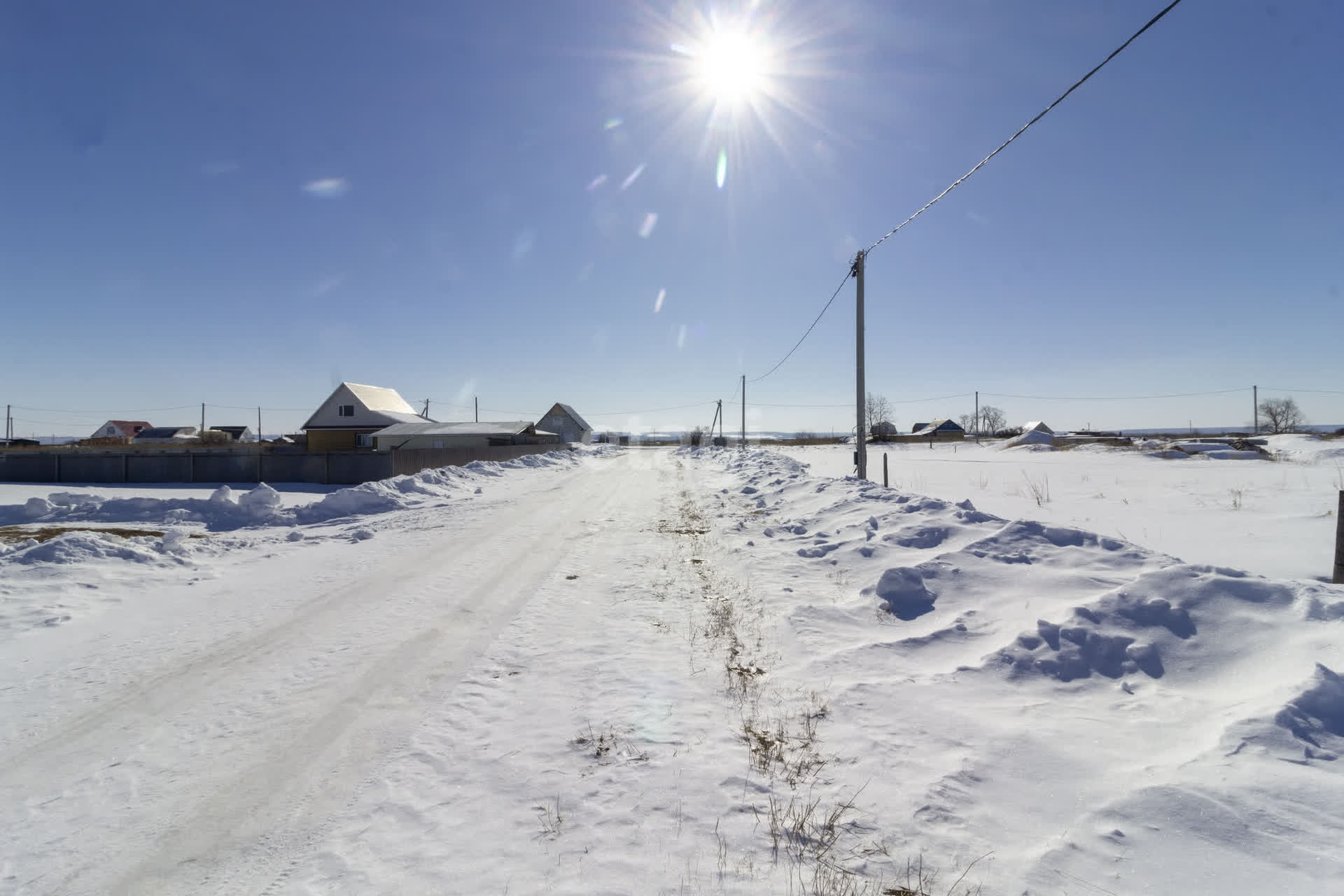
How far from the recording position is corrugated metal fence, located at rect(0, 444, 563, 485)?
23.8 m

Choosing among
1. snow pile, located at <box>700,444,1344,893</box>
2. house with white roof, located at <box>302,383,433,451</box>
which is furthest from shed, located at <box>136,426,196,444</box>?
snow pile, located at <box>700,444,1344,893</box>

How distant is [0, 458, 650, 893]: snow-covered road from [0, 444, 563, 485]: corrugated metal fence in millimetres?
16894

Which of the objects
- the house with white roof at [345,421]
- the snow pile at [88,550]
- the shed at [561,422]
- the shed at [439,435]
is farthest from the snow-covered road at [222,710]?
the shed at [561,422]

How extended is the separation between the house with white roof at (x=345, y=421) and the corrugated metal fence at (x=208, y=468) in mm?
25814

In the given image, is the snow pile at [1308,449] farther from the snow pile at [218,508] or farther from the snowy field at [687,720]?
the snow pile at [218,508]

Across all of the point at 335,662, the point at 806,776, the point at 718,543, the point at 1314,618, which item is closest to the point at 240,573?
the point at 335,662

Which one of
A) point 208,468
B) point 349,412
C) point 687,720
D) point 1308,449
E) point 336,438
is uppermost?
point 349,412

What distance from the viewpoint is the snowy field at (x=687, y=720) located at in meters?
2.70

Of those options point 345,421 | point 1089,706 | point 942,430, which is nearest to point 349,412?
point 345,421

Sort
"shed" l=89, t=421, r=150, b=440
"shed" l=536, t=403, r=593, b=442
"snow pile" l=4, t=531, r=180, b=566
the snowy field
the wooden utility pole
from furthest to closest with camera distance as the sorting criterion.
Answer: "shed" l=89, t=421, r=150, b=440, "shed" l=536, t=403, r=593, b=442, "snow pile" l=4, t=531, r=180, b=566, the wooden utility pole, the snowy field

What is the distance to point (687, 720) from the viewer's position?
4.00m

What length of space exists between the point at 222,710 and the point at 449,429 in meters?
46.1

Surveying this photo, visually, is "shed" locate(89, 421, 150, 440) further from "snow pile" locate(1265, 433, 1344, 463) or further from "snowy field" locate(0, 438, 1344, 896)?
"snow pile" locate(1265, 433, 1344, 463)

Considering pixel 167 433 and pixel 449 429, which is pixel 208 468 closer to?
pixel 449 429
